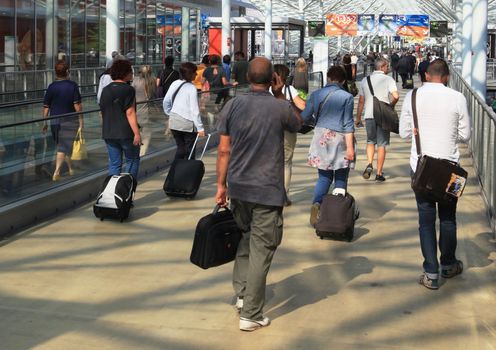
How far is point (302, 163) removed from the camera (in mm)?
14664

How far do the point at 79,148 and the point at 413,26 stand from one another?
4686 centimetres

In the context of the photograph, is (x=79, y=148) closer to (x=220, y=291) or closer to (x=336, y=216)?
(x=336, y=216)

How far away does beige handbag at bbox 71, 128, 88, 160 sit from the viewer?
10.9m

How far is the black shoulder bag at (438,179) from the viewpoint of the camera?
664 cm

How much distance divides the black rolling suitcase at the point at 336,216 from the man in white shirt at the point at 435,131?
61.0 inches

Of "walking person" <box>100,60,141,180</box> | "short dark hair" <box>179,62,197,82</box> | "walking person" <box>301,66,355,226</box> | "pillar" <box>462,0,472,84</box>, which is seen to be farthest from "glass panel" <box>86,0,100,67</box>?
"walking person" <box>301,66,355,226</box>

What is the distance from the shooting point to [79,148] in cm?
1104

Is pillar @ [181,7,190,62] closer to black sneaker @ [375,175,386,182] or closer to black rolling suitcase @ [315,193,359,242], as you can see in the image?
black sneaker @ [375,175,386,182]

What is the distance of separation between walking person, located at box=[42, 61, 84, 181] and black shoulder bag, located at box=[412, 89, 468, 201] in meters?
5.02

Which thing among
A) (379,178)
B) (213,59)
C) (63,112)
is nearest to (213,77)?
(213,59)

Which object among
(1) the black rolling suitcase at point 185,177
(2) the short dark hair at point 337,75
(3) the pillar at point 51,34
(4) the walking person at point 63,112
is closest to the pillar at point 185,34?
(3) the pillar at point 51,34

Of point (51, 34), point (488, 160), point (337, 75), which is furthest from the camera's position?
point (51, 34)

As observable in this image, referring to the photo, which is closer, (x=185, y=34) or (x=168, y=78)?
(x=168, y=78)

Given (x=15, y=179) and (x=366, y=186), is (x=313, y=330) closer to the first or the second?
(x=15, y=179)
